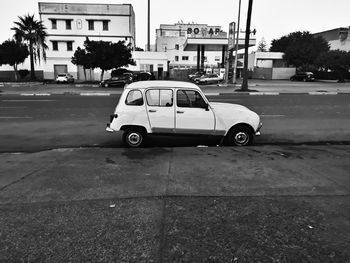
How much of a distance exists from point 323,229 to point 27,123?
421 inches

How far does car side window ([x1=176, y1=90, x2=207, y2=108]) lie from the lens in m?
7.26

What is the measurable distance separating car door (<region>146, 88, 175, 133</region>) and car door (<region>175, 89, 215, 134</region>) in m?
0.15

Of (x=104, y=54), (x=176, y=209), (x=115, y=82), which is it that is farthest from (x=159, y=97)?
(x=104, y=54)

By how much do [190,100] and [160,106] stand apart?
753 millimetres

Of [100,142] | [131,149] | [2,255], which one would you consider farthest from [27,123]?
[2,255]

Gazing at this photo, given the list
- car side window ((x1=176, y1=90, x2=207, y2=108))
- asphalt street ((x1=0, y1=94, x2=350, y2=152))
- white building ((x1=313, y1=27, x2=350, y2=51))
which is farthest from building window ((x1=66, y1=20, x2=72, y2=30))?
white building ((x1=313, y1=27, x2=350, y2=51))

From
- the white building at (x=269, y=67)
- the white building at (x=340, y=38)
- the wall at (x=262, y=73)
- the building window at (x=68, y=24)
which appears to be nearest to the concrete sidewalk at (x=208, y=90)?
the building window at (x=68, y=24)

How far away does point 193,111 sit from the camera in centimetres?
725

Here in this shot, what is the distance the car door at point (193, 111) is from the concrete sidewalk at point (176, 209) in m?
1.30

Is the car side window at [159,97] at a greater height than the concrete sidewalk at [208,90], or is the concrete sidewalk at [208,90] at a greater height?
the car side window at [159,97]

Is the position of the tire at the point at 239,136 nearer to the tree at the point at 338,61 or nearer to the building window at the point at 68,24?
the tree at the point at 338,61

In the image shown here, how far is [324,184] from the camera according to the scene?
465 centimetres

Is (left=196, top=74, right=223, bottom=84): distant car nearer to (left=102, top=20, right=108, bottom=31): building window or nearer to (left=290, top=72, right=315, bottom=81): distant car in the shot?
(left=290, top=72, right=315, bottom=81): distant car

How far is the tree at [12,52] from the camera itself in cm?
4053
